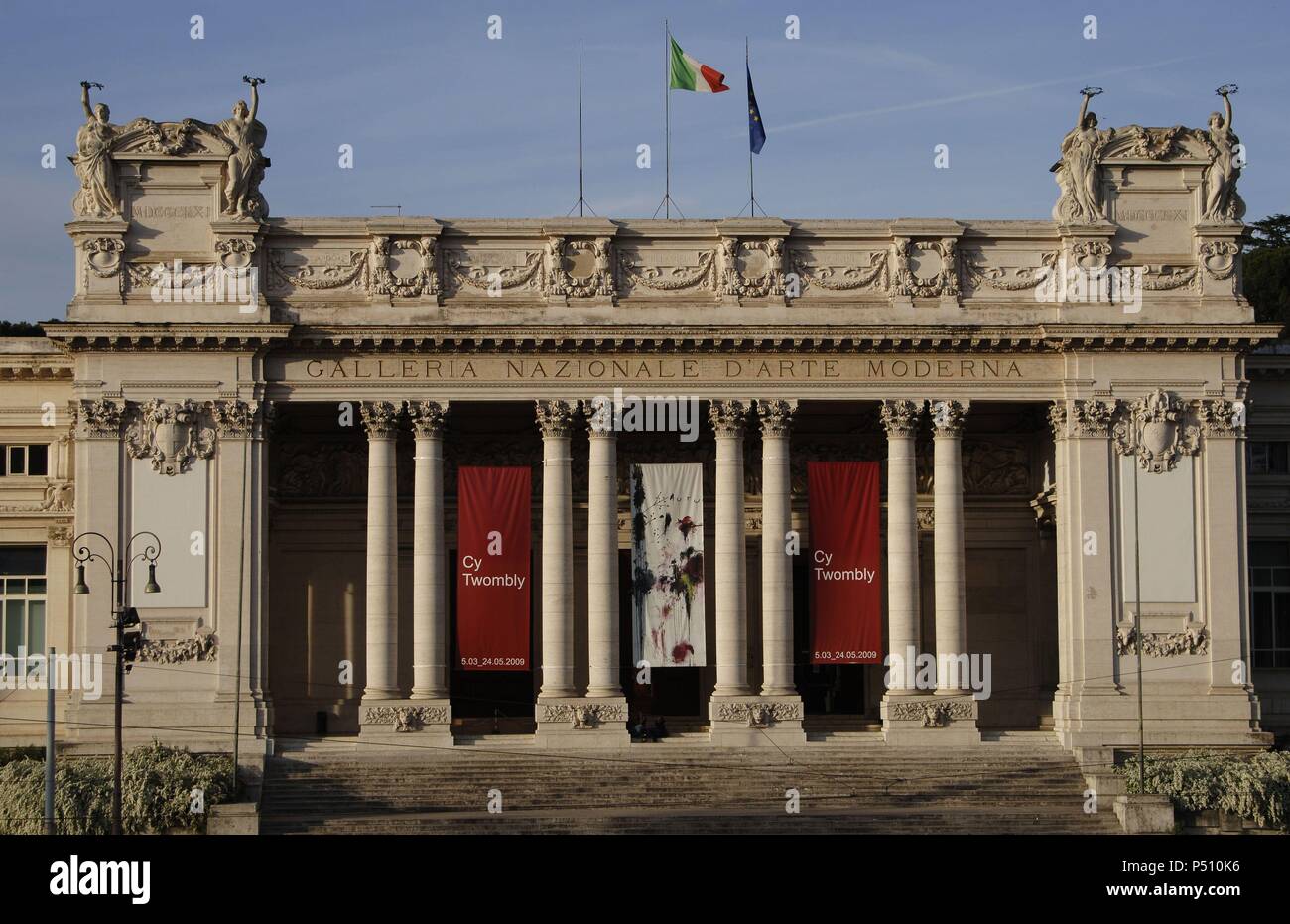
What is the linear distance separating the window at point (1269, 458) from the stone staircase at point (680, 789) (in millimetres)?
13319

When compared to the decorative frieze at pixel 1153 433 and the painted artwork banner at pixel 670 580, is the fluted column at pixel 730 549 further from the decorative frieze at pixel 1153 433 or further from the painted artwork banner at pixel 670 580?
the decorative frieze at pixel 1153 433

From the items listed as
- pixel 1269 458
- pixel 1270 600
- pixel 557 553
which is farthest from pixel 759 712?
pixel 1269 458

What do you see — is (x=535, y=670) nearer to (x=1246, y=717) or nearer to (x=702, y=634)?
(x=702, y=634)

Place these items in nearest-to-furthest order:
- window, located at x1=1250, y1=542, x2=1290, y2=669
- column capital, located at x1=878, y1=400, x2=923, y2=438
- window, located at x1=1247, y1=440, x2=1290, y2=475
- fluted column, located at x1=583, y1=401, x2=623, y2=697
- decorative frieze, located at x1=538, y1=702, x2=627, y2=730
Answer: decorative frieze, located at x1=538, y1=702, x2=627, y2=730 < fluted column, located at x1=583, y1=401, x2=623, y2=697 < column capital, located at x1=878, y1=400, x2=923, y2=438 < window, located at x1=1250, y1=542, x2=1290, y2=669 < window, located at x1=1247, y1=440, x2=1290, y2=475

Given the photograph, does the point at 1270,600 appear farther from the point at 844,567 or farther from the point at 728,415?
the point at 728,415

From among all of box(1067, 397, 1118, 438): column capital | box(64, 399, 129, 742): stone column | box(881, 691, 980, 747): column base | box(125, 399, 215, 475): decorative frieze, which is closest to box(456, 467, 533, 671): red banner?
box(125, 399, 215, 475): decorative frieze

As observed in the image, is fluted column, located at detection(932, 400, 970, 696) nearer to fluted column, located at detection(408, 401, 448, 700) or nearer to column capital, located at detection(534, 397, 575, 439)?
column capital, located at detection(534, 397, 575, 439)

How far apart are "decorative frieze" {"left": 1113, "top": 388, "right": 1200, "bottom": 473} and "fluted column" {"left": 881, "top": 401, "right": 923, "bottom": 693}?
573cm

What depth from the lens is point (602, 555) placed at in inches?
2368

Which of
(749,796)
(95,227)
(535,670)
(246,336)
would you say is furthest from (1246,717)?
(95,227)

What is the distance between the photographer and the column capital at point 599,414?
59.7 metres

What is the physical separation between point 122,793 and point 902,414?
75.8 ft

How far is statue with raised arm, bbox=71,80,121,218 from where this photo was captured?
59156 mm
